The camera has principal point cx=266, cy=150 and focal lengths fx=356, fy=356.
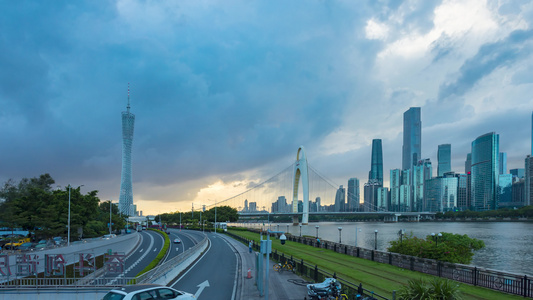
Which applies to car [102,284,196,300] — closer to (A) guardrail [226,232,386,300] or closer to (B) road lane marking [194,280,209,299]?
(B) road lane marking [194,280,209,299]

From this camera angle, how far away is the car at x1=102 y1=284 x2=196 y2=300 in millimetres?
13656

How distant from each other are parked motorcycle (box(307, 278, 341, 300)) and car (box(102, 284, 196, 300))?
6347 millimetres

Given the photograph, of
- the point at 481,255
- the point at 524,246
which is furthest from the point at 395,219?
the point at 481,255

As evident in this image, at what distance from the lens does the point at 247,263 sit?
34.2m

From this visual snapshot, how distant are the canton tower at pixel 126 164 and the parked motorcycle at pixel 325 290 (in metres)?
134

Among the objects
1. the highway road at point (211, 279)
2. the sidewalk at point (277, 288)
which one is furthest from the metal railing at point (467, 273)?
the highway road at point (211, 279)

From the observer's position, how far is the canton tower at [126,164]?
140 meters

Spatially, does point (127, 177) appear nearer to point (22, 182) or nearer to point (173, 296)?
point (22, 182)

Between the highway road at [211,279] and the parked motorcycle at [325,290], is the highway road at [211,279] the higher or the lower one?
the lower one

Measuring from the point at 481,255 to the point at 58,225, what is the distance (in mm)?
61201

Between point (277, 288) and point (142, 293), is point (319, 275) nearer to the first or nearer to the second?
point (277, 288)

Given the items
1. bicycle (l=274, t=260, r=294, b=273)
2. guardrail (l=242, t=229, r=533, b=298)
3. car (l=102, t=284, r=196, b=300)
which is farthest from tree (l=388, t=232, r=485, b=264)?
car (l=102, t=284, r=196, b=300)

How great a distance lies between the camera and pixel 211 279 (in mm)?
26047

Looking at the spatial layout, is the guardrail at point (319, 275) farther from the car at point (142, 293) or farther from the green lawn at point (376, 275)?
the car at point (142, 293)
